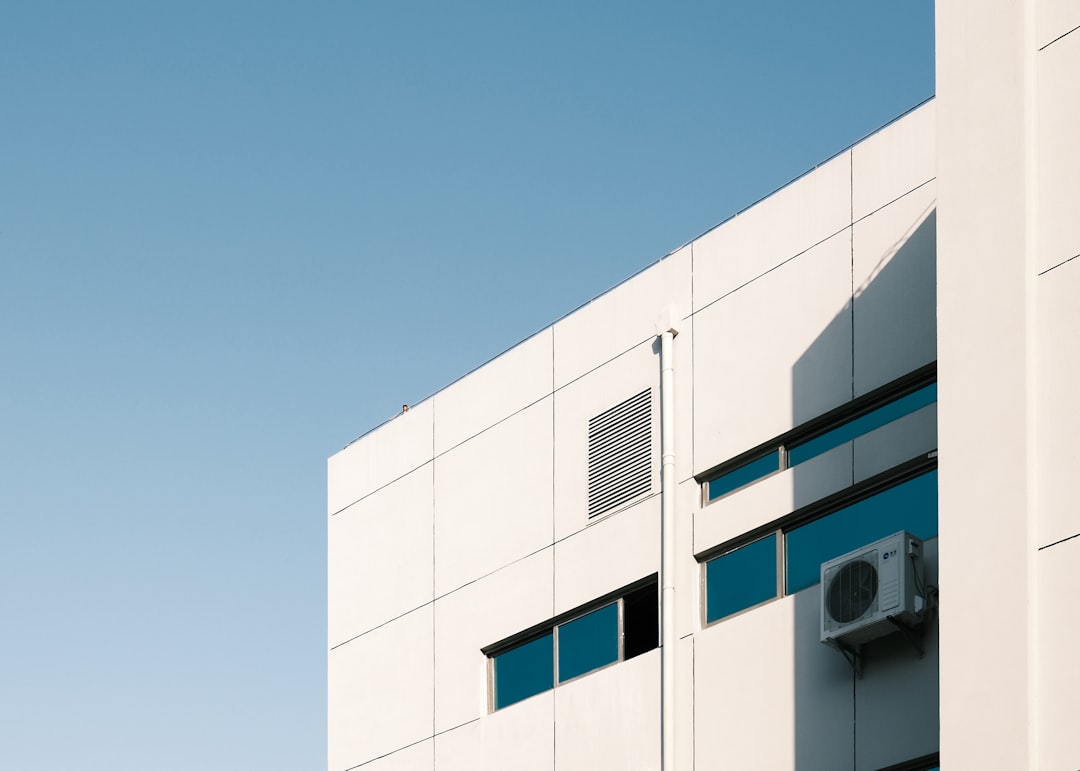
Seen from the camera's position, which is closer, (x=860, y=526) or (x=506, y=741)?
(x=860, y=526)

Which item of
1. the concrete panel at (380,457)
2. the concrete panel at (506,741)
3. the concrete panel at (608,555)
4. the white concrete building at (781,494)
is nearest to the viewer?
the white concrete building at (781,494)

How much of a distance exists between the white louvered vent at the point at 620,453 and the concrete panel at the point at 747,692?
278 cm

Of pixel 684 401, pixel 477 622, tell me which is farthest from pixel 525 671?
pixel 684 401

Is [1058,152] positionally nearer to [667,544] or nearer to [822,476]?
[822,476]

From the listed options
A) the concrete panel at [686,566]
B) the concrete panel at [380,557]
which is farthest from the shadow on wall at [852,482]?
the concrete panel at [380,557]

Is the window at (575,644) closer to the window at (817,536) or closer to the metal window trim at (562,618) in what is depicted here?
the metal window trim at (562,618)

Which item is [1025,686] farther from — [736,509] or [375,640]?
[375,640]

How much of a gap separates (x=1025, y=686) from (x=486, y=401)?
13176mm

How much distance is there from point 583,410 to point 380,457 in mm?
4944

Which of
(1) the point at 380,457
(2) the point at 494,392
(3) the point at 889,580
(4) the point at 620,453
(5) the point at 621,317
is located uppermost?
(5) the point at 621,317

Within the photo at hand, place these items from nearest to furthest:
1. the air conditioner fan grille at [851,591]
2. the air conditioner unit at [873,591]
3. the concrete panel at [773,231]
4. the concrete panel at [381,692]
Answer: the air conditioner unit at [873,591] → the air conditioner fan grille at [851,591] → the concrete panel at [773,231] → the concrete panel at [381,692]

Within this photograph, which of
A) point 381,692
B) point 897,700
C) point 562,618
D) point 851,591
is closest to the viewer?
point 897,700

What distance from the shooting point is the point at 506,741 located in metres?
25.2

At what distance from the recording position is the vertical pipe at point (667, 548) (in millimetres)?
22422
